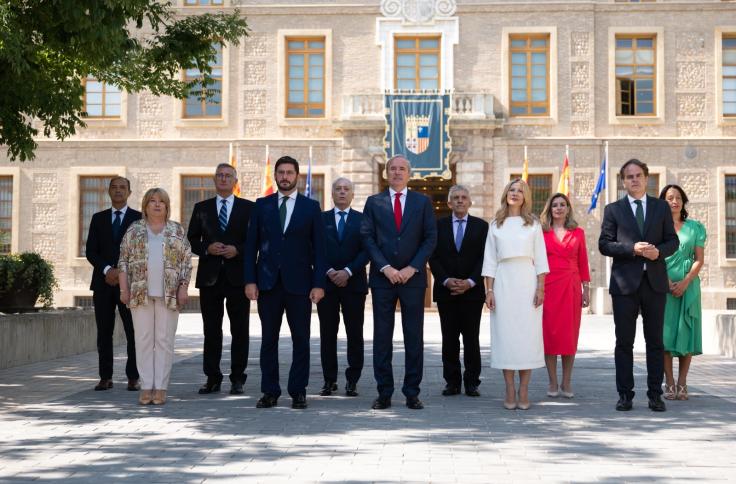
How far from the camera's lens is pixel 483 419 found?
749cm

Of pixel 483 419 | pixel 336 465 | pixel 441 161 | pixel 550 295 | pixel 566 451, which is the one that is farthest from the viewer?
pixel 441 161

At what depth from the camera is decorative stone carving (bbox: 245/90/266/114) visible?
2836 cm

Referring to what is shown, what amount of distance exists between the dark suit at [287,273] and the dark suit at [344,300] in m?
0.99

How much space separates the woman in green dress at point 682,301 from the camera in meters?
8.87

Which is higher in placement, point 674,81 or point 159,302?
point 674,81

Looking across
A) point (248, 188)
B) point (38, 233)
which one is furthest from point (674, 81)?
point (38, 233)

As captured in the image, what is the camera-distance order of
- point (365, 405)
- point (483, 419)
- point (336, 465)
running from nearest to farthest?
point (336, 465) → point (483, 419) → point (365, 405)

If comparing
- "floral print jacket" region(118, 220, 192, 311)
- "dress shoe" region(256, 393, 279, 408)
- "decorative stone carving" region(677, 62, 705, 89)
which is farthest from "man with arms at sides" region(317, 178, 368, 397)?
"decorative stone carving" region(677, 62, 705, 89)

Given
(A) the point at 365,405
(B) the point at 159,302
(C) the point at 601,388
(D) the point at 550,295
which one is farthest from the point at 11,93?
(C) the point at 601,388

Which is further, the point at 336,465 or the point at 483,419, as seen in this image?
the point at 483,419

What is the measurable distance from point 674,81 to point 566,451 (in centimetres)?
2388

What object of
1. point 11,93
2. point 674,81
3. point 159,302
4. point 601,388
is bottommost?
point 601,388

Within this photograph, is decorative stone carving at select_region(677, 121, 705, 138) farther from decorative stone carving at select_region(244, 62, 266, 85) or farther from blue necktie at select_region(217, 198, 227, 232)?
blue necktie at select_region(217, 198, 227, 232)

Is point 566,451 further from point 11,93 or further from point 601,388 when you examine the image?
point 11,93
